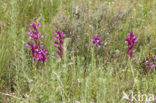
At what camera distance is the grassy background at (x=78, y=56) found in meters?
2.36

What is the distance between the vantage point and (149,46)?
11.4ft

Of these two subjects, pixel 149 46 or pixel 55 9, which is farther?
pixel 55 9

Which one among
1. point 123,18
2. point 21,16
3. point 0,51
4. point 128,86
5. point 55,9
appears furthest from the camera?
point 55,9

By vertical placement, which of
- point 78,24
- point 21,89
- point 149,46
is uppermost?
point 78,24

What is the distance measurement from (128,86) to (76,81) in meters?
0.49

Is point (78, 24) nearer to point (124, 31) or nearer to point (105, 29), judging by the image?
point (105, 29)

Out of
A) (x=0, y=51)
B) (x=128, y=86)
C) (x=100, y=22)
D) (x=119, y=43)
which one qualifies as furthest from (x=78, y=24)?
(x=128, y=86)

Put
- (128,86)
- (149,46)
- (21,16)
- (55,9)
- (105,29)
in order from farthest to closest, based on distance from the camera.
→ (55,9) → (21,16) → (105,29) → (149,46) → (128,86)

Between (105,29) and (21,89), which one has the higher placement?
(105,29)

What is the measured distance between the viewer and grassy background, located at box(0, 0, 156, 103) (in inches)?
92.7

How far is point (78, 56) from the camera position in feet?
9.20

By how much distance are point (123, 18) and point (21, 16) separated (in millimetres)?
1665

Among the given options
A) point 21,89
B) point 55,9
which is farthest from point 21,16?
point 21,89

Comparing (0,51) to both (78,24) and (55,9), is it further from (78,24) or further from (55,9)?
(55,9)
